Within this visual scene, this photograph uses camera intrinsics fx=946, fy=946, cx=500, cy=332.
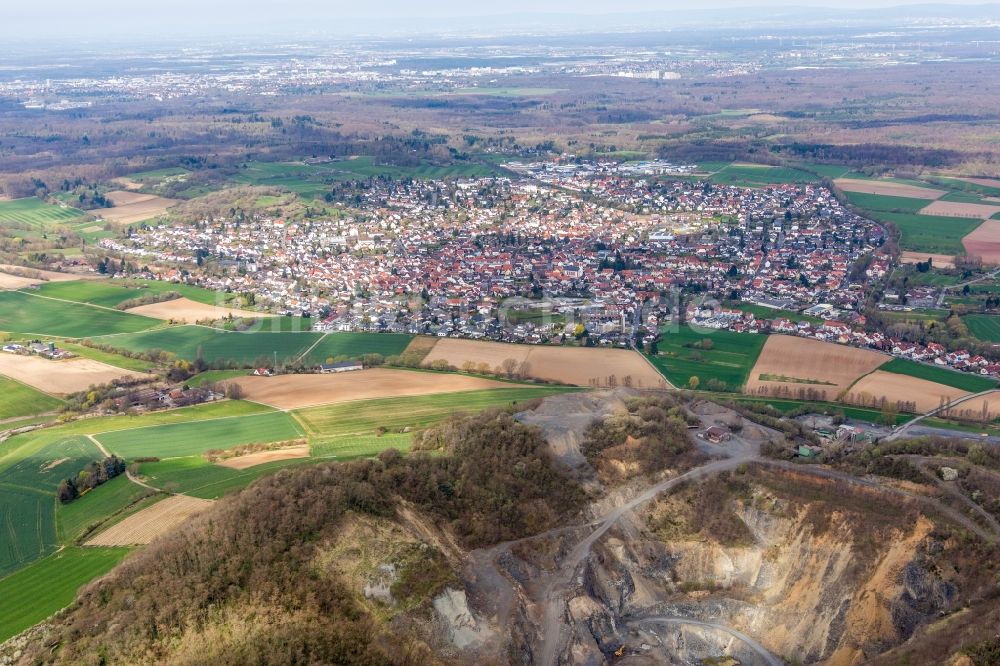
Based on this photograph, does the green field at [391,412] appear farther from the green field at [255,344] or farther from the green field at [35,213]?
the green field at [35,213]

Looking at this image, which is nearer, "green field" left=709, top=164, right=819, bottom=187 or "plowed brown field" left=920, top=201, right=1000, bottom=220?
"plowed brown field" left=920, top=201, right=1000, bottom=220

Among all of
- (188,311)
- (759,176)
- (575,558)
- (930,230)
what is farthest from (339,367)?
(759,176)

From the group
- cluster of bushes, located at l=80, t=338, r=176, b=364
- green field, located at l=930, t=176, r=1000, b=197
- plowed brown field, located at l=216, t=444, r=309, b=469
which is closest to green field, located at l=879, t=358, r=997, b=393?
plowed brown field, located at l=216, t=444, r=309, b=469

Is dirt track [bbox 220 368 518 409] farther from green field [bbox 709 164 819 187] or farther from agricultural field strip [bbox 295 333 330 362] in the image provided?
green field [bbox 709 164 819 187]

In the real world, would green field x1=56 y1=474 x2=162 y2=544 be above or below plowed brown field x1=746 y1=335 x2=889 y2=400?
above

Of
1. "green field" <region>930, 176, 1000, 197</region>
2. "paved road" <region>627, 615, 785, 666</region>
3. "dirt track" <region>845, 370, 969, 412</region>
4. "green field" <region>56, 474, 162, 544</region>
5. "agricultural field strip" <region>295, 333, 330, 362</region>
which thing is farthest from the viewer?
"green field" <region>930, 176, 1000, 197</region>

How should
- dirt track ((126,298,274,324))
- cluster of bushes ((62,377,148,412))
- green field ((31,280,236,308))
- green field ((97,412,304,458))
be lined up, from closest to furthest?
green field ((97,412,304,458)) → cluster of bushes ((62,377,148,412)) → dirt track ((126,298,274,324)) → green field ((31,280,236,308))

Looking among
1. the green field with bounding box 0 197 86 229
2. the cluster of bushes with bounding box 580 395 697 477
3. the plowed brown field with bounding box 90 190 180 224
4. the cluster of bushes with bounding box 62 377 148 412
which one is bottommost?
the cluster of bushes with bounding box 62 377 148 412
